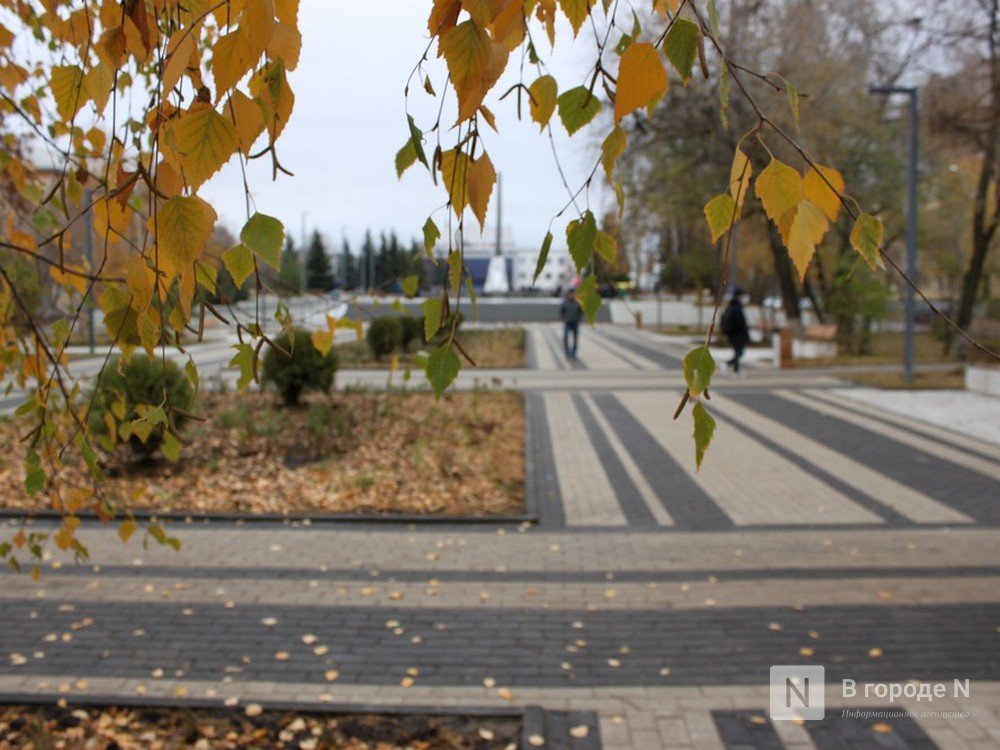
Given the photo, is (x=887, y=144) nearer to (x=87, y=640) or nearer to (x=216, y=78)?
(x=87, y=640)

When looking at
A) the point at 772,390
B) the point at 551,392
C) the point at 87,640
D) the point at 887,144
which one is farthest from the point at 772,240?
the point at 87,640

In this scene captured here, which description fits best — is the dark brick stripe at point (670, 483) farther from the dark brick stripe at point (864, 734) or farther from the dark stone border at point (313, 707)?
the dark stone border at point (313, 707)

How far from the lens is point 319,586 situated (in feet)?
18.3

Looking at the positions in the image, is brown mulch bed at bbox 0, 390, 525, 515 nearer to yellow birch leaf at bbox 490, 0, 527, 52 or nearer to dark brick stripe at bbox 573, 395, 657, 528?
dark brick stripe at bbox 573, 395, 657, 528

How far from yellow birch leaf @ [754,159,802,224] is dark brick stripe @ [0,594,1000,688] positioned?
3465mm

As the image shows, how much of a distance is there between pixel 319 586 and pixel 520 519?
6.70 ft

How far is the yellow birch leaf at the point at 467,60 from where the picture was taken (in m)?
1.02

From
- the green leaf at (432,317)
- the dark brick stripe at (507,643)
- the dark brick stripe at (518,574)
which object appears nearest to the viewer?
the green leaf at (432,317)

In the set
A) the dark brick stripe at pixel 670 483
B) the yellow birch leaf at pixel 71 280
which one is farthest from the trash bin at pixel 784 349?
the yellow birch leaf at pixel 71 280

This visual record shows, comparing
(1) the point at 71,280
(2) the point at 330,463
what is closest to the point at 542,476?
(2) the point at 330,463

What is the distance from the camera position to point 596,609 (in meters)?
5.12

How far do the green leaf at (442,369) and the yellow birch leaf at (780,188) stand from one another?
1.58 feet

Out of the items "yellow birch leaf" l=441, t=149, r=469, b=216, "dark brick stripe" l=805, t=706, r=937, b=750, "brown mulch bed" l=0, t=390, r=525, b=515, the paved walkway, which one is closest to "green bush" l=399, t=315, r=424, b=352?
"brown mulch bed" l=0, t=390, r=525, b=515

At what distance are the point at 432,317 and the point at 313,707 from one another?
2855 mm
